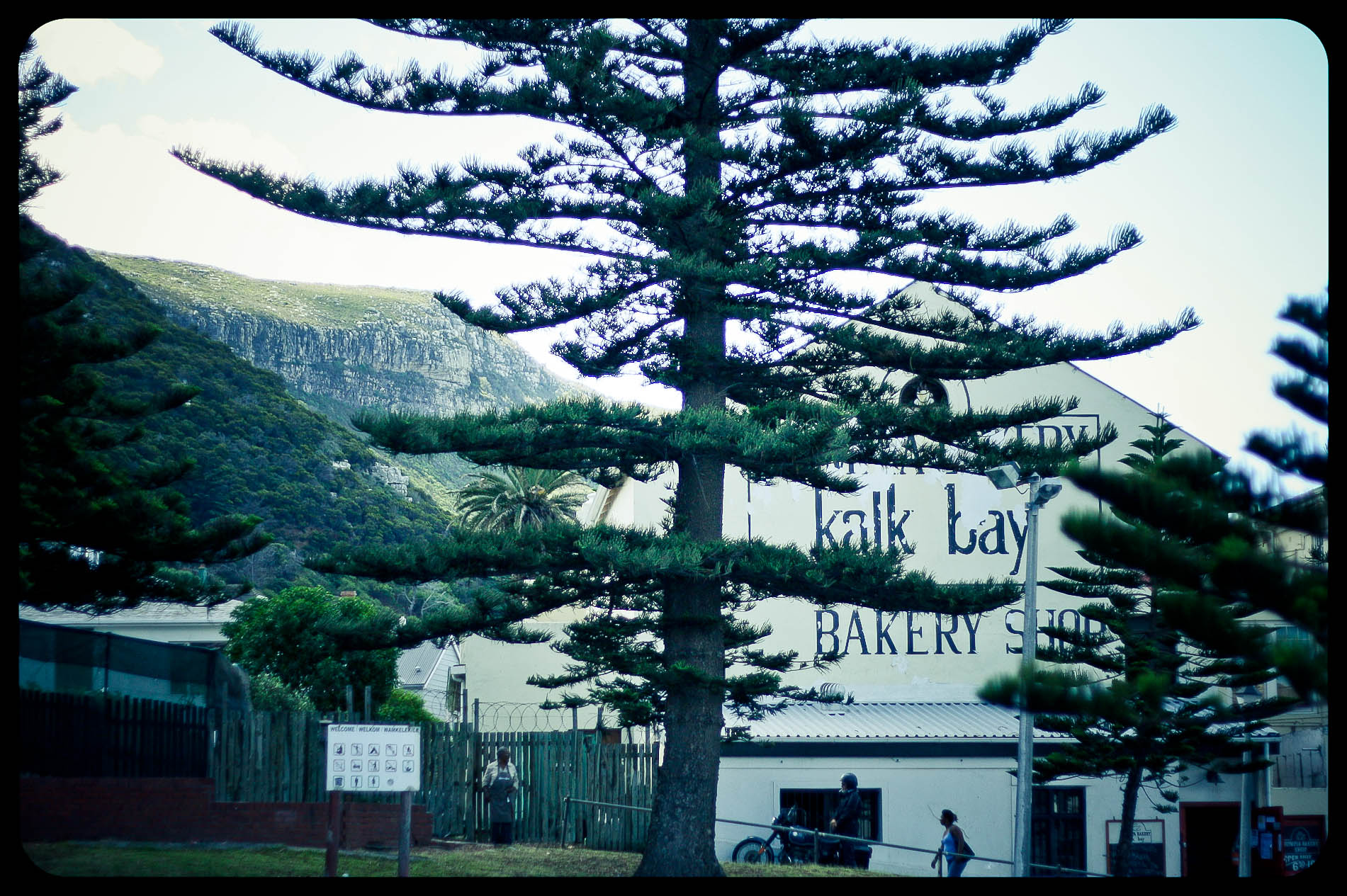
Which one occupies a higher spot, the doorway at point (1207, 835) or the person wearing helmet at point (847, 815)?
the person wearing helmet at point (847, 815)

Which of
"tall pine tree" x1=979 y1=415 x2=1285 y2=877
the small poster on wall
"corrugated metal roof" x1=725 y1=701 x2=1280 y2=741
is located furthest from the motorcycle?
the small poster on wall

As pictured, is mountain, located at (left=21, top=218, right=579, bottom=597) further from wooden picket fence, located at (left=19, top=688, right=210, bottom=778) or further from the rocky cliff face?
the rocky cliff face

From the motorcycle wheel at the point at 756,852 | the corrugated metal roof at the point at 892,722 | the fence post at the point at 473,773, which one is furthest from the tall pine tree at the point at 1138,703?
the fence post at the point at 473,773

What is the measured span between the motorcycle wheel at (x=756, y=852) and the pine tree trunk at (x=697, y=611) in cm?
464

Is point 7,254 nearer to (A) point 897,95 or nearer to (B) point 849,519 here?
(A) point 897,95

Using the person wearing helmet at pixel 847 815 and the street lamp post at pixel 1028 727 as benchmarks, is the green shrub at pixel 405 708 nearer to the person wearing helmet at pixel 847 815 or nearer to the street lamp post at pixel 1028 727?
the person wearing helmet at pixel 847 815

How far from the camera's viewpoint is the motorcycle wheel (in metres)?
16.9

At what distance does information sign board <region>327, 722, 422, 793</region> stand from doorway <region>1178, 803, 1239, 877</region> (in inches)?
688

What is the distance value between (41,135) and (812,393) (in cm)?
819

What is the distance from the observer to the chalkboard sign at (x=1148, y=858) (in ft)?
72.8

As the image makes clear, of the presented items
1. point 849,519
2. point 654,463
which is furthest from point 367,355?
point 654,463

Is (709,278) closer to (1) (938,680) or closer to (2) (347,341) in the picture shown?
(1) (938,680)

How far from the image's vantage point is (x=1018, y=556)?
998 inches

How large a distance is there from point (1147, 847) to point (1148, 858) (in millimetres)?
200
